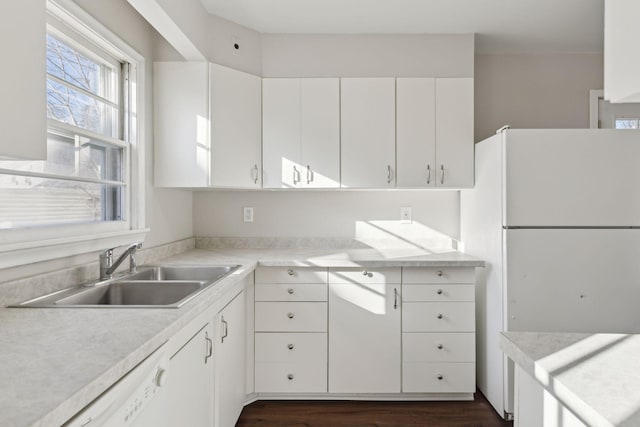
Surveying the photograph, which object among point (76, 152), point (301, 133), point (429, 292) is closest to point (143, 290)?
point (76, 152)

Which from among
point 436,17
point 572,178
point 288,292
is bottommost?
point 288,292

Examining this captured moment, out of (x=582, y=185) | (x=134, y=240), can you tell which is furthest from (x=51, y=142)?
(x=582, y=185)

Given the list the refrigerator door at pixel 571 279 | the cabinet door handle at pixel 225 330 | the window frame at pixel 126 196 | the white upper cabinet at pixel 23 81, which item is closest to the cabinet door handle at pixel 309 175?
the window frame at pixel 126 196

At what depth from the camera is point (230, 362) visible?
2021 mm

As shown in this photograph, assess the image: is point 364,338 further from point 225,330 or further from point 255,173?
point 255,173

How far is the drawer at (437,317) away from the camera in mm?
2418

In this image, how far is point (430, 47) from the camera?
272cm

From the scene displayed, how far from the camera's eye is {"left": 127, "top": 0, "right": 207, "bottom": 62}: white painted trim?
5.61ft

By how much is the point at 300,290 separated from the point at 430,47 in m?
1.89

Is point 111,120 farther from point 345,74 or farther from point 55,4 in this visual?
point 345,74

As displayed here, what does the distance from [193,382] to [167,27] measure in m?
1.67

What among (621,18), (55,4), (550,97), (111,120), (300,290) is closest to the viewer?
(621,18)

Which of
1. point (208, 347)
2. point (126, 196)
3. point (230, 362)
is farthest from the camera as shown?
point (126, 196)

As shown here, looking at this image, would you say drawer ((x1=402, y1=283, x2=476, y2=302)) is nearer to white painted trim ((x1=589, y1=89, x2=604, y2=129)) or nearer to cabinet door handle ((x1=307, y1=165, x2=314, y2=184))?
cabinet door handle ((x1=307, y1=165, x2=314, y2=184))
